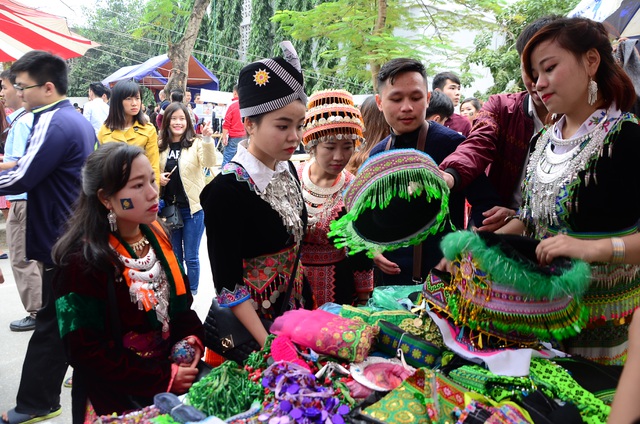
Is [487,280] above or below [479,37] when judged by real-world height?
below

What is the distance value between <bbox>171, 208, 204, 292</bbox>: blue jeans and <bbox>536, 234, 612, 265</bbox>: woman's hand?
4123 millimetres

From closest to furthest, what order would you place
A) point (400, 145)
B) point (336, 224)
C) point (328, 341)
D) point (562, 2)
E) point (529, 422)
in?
point (529, 422) → point (328, 341) → point (336, 224) → point (400, 145) → point (562, 2)

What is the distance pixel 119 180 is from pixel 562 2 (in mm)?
8786

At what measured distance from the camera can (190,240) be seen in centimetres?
510

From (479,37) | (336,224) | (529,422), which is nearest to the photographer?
(529,422)

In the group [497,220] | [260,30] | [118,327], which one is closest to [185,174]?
[118,327]

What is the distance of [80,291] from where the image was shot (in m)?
1.62

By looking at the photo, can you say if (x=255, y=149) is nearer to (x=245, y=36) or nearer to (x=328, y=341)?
(x=328, y=341)

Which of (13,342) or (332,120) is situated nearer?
(332,120)

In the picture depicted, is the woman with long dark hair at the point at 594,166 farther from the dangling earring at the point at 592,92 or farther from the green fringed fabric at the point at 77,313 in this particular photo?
the green fringed fabric at the point at 77,313

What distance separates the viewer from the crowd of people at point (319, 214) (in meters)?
1.44

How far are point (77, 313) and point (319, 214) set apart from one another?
112 cm

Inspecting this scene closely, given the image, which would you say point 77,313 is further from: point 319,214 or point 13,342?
Result: point 13,342

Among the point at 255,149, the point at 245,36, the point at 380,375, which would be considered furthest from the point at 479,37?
the point at 245,36
